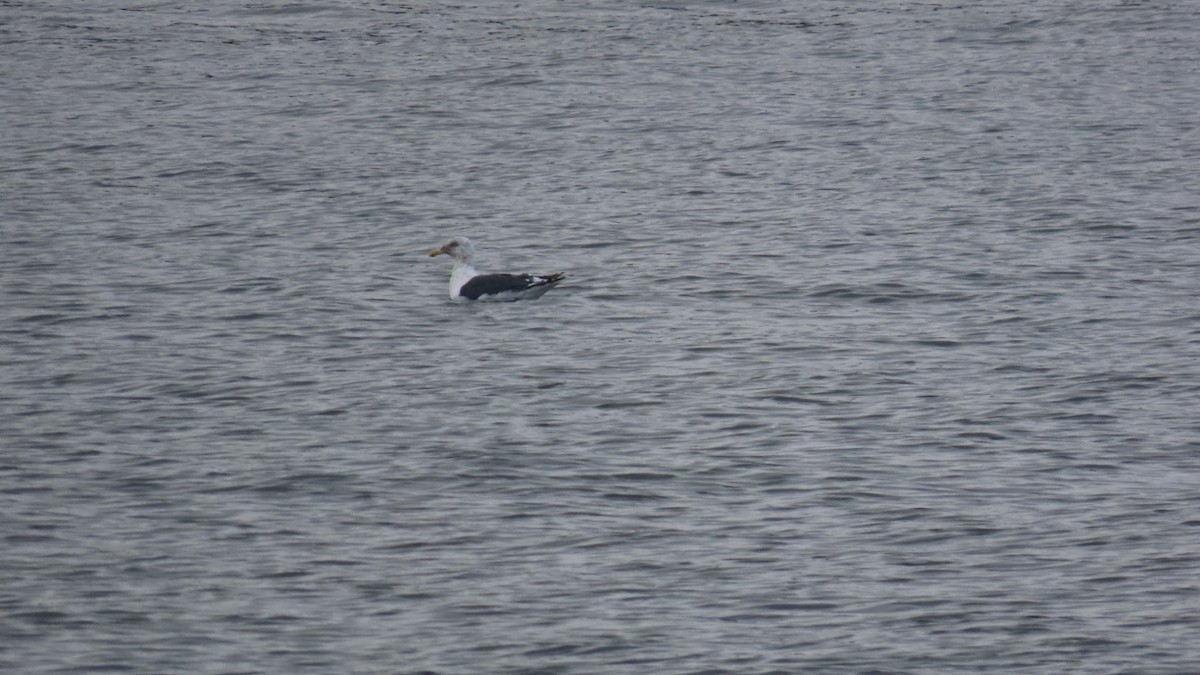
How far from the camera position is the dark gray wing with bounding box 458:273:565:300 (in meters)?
26.4

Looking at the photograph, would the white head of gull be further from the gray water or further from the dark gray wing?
the gray water

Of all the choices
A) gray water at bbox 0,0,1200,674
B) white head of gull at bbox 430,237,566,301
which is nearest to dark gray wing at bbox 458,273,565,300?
white head of gull at bbox 430,237,566,301

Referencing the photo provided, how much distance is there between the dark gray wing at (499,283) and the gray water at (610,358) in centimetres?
30

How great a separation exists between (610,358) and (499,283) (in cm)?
343

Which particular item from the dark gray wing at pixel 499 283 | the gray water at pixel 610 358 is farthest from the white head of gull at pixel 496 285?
the gray water at pixel 610 358

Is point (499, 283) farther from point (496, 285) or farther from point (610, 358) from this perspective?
point (610, 358)

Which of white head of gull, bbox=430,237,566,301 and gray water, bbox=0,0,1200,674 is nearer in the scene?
gray water, bbox=0,0,1200,674

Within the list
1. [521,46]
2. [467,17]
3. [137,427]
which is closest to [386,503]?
[137,427]

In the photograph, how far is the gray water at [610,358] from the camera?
1536 cm

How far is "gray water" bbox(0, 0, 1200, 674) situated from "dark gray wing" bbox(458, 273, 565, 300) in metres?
0.30

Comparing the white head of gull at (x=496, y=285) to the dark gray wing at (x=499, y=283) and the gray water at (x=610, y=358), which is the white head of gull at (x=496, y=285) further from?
the gray water at (x=610, y=358)

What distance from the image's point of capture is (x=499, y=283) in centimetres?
2645

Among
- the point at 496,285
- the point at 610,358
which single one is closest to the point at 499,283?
the point at 496,285

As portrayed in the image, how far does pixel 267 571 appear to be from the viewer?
1623 centimetres
